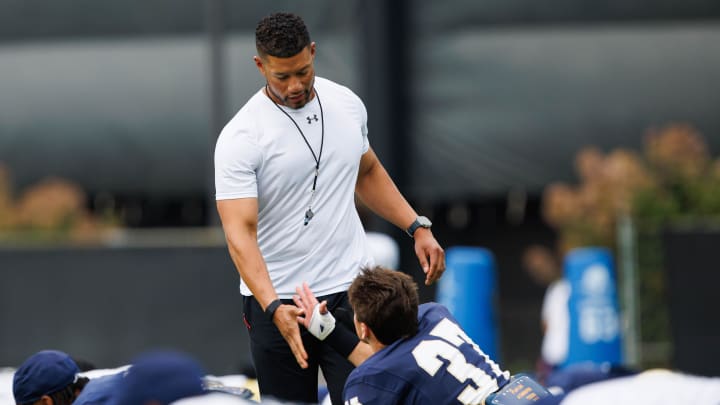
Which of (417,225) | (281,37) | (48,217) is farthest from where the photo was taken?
(48,217)

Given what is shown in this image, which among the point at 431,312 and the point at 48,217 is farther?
the point at 48,217

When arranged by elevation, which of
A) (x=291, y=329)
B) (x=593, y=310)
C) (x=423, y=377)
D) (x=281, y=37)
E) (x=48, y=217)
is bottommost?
(x=593, y=310)

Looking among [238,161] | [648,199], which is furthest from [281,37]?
[648,199]

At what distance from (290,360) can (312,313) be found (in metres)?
0.32

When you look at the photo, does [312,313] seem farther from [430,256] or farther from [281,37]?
[281,37]

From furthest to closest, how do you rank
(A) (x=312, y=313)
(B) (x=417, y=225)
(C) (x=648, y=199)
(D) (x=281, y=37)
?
(C) (x=648, y=199) → (B) (x=417, y=225) → (A) (x=312, y=313) → (D) (x=281, y=37)

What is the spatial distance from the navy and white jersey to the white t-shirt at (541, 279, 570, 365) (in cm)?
734

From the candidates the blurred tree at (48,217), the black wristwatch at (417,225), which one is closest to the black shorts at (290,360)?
the black wristwatch at (417,225)

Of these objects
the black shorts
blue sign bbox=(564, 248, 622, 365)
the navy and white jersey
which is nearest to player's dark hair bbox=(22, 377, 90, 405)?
the black shorts

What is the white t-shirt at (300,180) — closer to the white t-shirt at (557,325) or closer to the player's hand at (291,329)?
the player's hand at (291,329)

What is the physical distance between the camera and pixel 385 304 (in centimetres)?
484

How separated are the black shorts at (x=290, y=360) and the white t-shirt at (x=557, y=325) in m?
6.97

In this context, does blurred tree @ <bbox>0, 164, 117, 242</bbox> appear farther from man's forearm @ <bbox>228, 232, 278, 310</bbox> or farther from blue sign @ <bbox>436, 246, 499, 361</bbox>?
man's forearm @ <bbox>228, 232, 278, 310</bbox>

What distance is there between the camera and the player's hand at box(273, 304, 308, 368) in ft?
15.9
